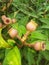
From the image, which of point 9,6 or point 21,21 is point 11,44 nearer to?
point 21,21

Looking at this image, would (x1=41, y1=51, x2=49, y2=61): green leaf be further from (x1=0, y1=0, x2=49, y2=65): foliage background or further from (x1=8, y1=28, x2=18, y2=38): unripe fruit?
(x1=8, y1=28, x2=18, y2=38): unripe fruit

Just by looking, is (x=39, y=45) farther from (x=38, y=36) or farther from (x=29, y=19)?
(x=29, y=19)

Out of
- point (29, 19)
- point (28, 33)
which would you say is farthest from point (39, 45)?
point (29, 19)

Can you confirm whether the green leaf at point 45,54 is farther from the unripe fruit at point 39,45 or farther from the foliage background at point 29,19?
the unripe fruit at point 39,45

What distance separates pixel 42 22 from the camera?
1140 mm

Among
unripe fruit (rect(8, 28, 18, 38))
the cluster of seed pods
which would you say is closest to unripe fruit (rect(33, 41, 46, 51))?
the cluster of seed pods

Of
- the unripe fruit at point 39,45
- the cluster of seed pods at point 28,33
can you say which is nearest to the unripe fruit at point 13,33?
the cluster of seed pods at point 28,33

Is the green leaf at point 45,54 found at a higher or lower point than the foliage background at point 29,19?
lower

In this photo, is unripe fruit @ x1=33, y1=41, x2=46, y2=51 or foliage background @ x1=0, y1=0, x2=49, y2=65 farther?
foliage background @ x1=0, y1=0, x2=49, y2=65

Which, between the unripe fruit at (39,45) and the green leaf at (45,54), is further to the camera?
the green leaf at (45,54)

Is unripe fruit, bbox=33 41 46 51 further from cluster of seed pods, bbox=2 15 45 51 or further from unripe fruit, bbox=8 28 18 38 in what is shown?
unripe fruit, bbox=8 28 18 38

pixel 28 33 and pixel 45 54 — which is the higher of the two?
pixel 28 33

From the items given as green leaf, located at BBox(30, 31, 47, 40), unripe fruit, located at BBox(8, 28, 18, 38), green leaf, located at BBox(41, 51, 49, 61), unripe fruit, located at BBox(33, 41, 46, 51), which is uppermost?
unripe fruit, located at BBox(8, 28, 18, 38)

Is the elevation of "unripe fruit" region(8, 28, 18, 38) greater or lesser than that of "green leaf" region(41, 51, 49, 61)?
greater
